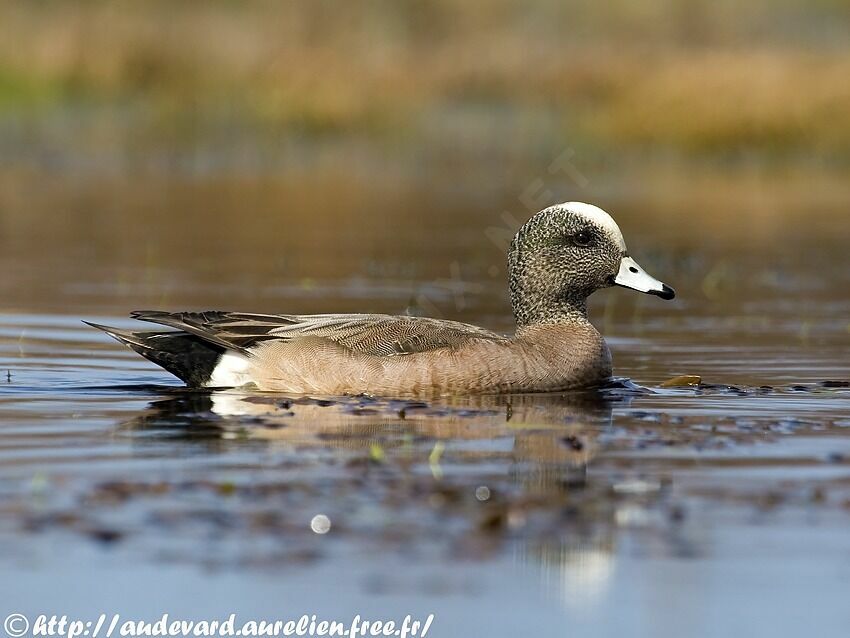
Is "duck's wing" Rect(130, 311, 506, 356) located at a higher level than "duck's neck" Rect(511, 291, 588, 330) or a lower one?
lower

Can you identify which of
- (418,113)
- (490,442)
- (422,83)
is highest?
(422,83)

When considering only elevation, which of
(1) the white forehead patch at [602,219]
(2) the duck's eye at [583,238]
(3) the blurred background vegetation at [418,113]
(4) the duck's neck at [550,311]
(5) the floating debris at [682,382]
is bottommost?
(5) the floating debris at [682,382]

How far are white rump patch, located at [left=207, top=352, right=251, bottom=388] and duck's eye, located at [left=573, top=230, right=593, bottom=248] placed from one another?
1868 millimetres

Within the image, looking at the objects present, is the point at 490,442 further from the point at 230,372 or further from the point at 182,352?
the point at 182,352

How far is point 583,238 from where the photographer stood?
9594mm

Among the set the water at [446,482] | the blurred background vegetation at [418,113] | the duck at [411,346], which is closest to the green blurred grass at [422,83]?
the blurred background vegetation at [418,113]

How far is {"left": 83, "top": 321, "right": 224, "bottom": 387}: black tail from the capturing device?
29.8 feet

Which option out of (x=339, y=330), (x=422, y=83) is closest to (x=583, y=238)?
(x=339, y=330)

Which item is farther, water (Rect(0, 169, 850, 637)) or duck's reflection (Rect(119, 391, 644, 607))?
duck's reflection (Rect(119, 391, 644, 607))

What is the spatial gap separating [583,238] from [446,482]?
3.19 m

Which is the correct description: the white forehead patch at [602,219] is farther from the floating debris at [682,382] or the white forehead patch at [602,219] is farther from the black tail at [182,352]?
the black tail at [182,352]

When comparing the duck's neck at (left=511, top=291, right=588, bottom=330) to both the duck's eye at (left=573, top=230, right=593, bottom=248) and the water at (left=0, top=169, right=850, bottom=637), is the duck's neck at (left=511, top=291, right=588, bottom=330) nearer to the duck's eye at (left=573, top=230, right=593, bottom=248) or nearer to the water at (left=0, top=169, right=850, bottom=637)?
the duck's eye at (left=573, top=230, right=593, bottom=248)

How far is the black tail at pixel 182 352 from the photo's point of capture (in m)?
9.07

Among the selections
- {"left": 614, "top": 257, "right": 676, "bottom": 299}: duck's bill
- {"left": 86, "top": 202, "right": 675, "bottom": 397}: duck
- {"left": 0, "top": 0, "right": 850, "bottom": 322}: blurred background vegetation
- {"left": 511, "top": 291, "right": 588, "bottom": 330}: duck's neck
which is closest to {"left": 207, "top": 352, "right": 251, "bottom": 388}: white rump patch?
{"left": 86, "top": 202, "right": 675, "bottom": 397}: duck
